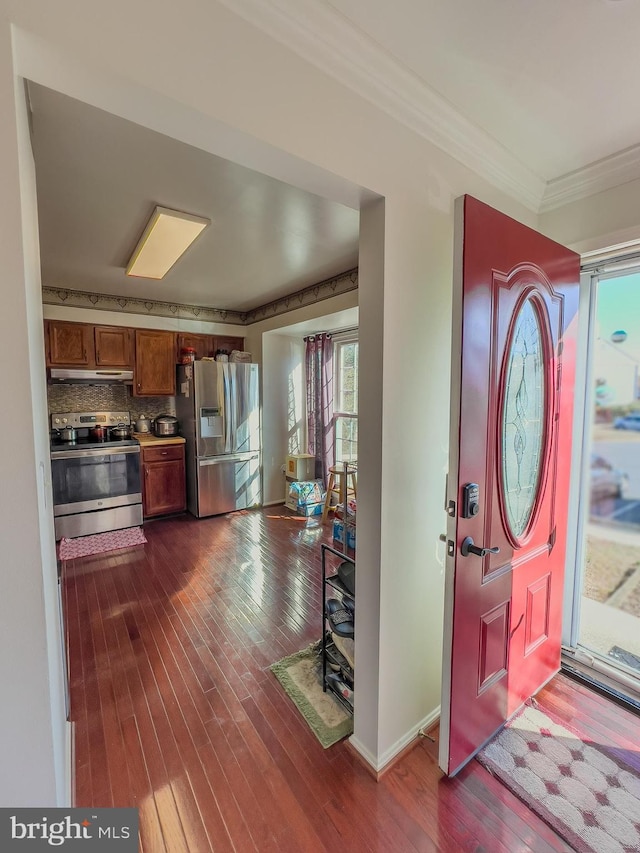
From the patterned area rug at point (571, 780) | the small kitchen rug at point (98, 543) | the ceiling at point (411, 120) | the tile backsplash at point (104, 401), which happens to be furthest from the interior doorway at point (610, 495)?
the tile backsplash at point (104, 401)

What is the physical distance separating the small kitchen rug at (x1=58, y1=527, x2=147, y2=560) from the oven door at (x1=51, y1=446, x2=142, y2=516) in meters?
0.29

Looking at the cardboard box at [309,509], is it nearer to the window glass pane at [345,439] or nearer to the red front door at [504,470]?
the window glass pane at [345,439]

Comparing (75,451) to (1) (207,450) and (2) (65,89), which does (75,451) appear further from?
(2) (65,89)

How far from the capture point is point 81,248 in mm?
2695

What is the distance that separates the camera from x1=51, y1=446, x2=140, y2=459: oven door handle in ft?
11.8

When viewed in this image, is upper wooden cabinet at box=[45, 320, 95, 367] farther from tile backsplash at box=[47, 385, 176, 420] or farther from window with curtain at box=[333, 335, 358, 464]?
window with curtain at box=[333, 335, 358, 464]

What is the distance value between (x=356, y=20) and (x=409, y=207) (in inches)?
20.9

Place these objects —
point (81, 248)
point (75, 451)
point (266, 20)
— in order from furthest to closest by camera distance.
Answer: point (75, 451)
point (81, 248)
point (266, 20)

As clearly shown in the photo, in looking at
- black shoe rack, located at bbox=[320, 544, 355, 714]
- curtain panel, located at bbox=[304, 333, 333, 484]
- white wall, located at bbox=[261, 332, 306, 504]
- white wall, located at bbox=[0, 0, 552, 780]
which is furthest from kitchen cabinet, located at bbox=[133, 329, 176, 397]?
white wall, located at bbox=[0, 0, 552, 780]

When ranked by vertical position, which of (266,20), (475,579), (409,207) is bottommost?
(475,579)

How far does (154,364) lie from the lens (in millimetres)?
4410

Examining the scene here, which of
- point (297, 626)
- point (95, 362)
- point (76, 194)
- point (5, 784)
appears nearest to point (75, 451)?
point (95, 362)

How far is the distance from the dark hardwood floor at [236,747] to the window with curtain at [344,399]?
2.13 metres

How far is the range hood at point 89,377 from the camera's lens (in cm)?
383
